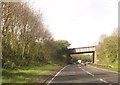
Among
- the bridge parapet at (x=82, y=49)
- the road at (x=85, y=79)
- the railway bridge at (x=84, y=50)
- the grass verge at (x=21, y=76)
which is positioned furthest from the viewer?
the bridge parapet at (x=82, y=49)

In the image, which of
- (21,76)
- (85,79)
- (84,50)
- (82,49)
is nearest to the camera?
(85,79)

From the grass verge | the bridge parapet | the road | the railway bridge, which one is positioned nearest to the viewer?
the grass verge

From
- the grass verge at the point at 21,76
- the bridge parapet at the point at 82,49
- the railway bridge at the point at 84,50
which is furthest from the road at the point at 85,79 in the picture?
the bridge parapet at the point at 82,49

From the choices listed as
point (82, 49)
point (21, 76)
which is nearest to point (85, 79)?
point (21, 76)

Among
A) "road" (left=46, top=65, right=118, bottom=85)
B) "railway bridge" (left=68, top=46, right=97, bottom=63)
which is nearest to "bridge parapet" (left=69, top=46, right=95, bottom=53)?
"railway bridge" (left=68, top=46, right=97, bottom=63)

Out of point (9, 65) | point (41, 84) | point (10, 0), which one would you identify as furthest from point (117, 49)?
point (41, 84)

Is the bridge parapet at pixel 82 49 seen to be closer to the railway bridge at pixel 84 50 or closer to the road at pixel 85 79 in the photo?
the railway bridge at pixel 84 50

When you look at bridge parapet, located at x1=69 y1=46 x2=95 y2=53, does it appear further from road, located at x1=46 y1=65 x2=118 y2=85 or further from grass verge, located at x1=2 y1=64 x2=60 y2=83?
grass verge, located at x1=2 y1=64 x2=60 y2=83

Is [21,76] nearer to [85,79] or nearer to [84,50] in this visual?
[85,79]

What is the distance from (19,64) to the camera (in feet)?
178

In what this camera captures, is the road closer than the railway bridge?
Yes

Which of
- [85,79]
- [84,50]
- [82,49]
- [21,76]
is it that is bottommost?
[85,79]

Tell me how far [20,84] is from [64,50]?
5134 inches

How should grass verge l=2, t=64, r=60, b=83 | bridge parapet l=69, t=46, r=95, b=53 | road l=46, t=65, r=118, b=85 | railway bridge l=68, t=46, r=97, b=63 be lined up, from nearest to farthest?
1. grass verge l=2, t=64, r=60, b=83
2. road l=46, t=65, r=118, b=85
3. railway bridge l=68, t=46, r=97, b=63
4. bridge parapet l=69, t=46, r=95, b=53
